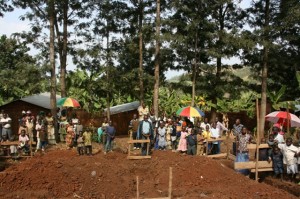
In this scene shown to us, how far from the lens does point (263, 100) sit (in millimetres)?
24422

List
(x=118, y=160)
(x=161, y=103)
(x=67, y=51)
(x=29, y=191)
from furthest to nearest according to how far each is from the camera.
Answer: (x=161, y=103)
(x=67, y=51)
(x=118, y=160)
(x=29, y=191)

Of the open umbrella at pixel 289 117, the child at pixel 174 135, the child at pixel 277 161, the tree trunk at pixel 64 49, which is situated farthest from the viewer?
the tree trunk at pixel 64 49

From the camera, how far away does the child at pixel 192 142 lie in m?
16.2

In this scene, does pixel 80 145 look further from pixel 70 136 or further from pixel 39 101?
pixel 39 101

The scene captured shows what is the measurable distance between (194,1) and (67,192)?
50.4 ft

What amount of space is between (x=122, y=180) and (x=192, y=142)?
4366 millimetres

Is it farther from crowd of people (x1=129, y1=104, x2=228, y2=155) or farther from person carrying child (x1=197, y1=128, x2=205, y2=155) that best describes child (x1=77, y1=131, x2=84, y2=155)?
person carrying child (x1=197, y1=128, x2=205, y2=155)

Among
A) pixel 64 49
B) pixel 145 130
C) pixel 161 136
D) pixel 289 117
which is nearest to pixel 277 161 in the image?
pixel 289 117

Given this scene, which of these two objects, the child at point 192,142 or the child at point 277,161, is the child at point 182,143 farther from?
the child at point 277,161

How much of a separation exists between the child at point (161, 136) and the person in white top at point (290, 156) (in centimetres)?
A: 547

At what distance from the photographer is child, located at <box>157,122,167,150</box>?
17.2 meters

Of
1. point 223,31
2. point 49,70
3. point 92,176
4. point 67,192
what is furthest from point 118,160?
point 223,31

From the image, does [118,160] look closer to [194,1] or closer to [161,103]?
[194,1]

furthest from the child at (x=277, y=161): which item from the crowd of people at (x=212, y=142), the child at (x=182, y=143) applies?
the child at (x=182, y=143)
